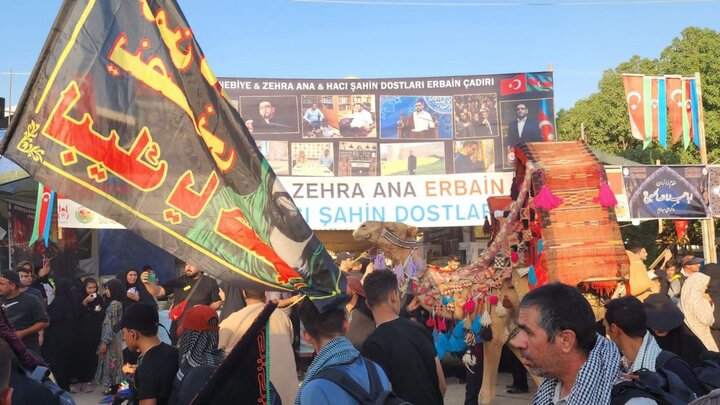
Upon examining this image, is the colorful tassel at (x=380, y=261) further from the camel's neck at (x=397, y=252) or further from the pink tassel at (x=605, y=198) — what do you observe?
the pink tassel at (x=605, y=198)

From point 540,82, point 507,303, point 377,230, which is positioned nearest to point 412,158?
point 540,82

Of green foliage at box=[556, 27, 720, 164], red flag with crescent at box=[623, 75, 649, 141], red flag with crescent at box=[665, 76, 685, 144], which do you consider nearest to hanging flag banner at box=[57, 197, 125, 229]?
red flag with crescent at box=[623, 75, 649, 141]

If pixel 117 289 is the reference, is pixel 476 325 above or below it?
below

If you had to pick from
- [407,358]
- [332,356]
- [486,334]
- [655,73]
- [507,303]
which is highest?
[655,73]

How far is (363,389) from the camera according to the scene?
320cm

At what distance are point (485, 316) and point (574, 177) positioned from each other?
2.16 meters

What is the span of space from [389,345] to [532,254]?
4.42 m

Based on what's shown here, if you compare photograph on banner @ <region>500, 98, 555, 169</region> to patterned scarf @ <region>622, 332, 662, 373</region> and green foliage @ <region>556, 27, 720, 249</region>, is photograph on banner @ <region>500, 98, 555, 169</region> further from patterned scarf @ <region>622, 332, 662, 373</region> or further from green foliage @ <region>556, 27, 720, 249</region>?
patterned scarf @ <region>622, 332, 662, 373</region>

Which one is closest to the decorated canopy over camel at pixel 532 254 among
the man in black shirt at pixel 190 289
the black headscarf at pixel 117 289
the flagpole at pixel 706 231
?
the man in black shirt at pixel 190 289

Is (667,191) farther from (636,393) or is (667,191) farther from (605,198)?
(636,393)

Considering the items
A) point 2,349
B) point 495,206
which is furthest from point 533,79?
point 2,349

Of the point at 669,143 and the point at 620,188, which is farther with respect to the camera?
the point at 669,143

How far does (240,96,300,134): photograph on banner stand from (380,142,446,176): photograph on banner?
230 cm

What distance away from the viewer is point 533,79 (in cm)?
1905
